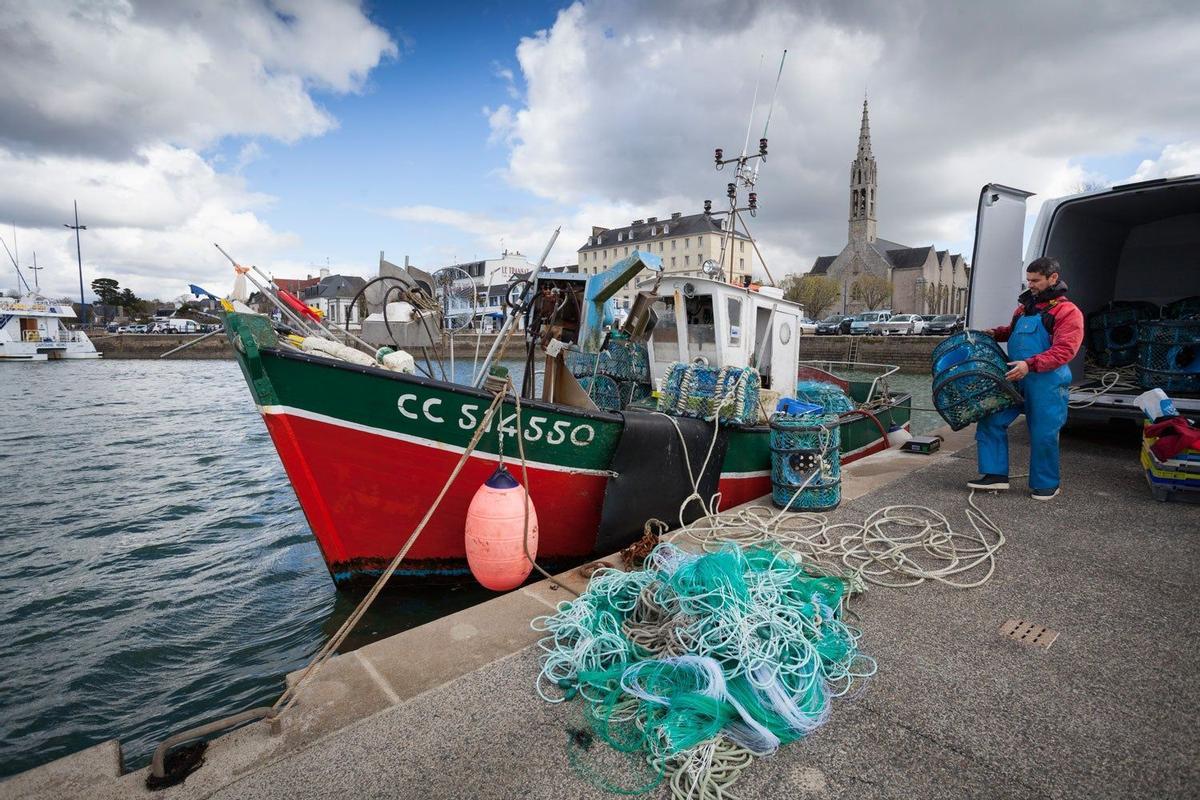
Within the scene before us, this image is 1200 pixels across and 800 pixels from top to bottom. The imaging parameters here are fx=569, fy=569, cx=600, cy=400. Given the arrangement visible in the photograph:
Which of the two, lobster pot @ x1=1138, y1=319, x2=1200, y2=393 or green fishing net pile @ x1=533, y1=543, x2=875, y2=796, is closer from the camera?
green fishing net pile @ x1=533, y1=543, x2=875, y2=796

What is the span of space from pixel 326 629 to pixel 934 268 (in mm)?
76853

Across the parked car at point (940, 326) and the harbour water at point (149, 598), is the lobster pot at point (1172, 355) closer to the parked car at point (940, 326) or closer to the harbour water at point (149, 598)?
the harbour water at point (149, 598)

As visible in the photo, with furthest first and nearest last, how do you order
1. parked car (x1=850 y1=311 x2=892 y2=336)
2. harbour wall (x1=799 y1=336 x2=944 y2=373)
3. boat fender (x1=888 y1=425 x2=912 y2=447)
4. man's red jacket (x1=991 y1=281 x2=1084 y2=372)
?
parked car (x1=850 y1=311 x2=892 y2=336)
harbour wall (x1=799 y1=336 x2=944 y2=373)
boat fender (x1=888 y1=425 x2=912 y2=447)
man's red jacket (x1=991 y1=281 x2=1084 y2=372)

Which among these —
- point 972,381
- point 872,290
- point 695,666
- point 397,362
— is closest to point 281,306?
point 397,362

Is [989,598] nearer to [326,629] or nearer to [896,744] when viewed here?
[896,744]

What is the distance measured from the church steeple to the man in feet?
240

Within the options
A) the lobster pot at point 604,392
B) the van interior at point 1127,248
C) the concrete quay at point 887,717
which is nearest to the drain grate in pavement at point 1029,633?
the concrete quay at point 887,717

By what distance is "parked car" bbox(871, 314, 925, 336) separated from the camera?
3247 centimetres

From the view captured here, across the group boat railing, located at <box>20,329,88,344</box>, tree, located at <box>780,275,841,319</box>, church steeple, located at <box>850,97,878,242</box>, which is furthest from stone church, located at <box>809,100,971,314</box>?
boat railing, located at <box>20,329,88,344</box>

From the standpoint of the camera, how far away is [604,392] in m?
6.82

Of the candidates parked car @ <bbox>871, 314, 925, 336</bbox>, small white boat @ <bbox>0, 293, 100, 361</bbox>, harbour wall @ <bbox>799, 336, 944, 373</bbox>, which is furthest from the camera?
small white boat @ <bbox>0, 293, 100, 361</bbox>

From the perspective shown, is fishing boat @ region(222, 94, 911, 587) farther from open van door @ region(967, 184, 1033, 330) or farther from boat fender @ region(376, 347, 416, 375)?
open van door @ region(967, 184, 1033, 330)

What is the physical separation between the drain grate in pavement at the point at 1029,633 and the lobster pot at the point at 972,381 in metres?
2.28

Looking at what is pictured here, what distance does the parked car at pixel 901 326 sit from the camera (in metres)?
32.5
